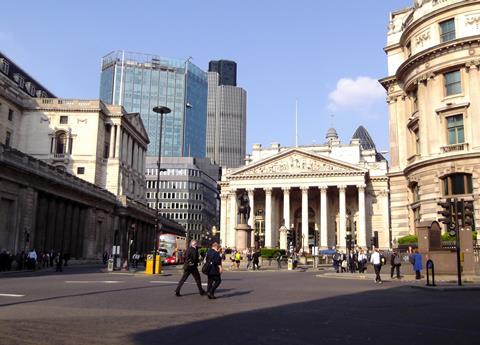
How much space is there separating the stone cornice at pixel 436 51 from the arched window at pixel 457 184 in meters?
8.95

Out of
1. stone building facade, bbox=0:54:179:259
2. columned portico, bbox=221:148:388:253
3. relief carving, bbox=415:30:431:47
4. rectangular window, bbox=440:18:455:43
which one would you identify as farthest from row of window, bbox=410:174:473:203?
columned portico, bbox=221:148:388:253

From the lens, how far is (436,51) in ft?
131

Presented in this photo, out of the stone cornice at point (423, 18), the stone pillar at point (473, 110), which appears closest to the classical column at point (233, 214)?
the stone cornice at point (423, 18)

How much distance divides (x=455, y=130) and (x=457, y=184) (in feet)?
14.7

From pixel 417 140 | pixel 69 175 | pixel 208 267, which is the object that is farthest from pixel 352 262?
pixel 69 175

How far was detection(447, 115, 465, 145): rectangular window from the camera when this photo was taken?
38719 millimetres

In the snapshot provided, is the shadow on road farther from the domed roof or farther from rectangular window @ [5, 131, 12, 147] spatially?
the domed roof

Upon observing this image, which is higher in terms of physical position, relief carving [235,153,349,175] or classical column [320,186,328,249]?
relief carving [235,153,349,175]

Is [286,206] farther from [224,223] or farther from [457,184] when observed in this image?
[457,184]

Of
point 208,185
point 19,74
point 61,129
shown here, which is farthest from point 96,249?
point 208,185

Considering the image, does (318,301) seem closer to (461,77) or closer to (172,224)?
(461,77)

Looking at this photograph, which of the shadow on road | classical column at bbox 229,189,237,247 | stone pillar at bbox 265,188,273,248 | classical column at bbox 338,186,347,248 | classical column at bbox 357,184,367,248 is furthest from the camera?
classical column at bbox 229,189,237,247

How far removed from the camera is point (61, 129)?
69812 mm

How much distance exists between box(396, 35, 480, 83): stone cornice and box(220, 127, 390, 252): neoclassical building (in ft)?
162
